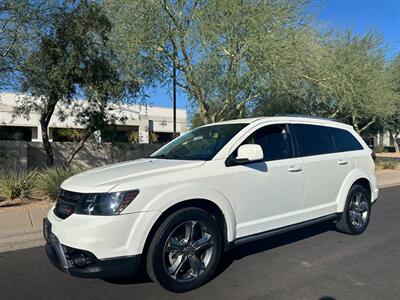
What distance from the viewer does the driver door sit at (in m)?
5.03

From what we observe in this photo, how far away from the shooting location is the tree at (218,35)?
12195mm

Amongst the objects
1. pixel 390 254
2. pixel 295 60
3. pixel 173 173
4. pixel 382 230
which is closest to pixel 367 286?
pixel 390 254

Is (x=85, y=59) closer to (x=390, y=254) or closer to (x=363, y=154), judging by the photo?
(x=363, y=154)

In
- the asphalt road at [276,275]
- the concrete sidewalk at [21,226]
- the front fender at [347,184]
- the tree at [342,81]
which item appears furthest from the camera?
the tree at [342,81]

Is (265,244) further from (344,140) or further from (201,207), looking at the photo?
(344,140)

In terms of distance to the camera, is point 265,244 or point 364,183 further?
point 364,183

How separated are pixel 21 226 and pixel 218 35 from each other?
749 centimetres

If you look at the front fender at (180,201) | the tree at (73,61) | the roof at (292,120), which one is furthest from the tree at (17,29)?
the front fender at (180,201)

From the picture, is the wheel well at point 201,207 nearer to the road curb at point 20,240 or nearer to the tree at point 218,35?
the road curb at point 20,240

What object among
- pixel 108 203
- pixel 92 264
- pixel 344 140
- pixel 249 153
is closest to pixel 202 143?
pixel 249 153

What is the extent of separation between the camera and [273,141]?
5.63m

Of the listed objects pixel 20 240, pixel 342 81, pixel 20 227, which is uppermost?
Result: pixel 342 81

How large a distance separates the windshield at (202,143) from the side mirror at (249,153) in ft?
0.87

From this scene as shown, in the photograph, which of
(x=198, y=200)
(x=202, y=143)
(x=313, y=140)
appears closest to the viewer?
(x=198, y=200)
